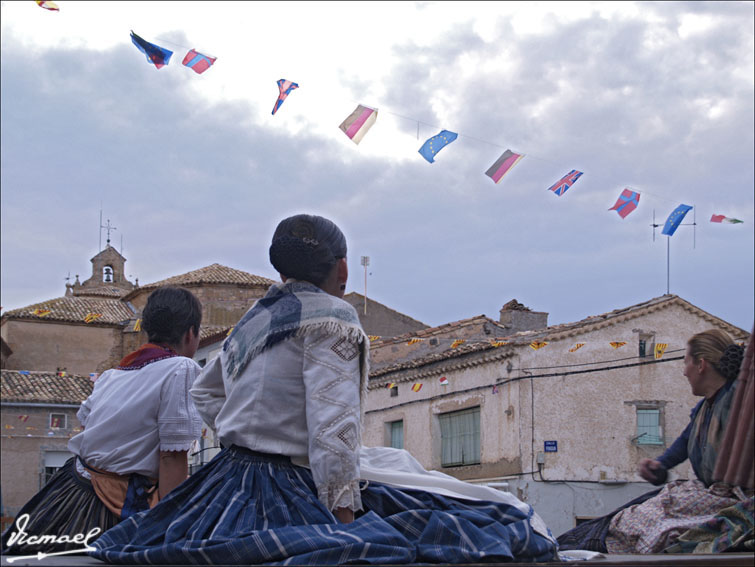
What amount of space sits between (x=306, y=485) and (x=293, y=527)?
1.01 feet

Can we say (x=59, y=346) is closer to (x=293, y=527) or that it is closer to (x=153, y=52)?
(x=153, y=52)

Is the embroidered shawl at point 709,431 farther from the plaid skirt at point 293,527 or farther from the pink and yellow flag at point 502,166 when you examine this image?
the pink and yellow flag at point 502,166

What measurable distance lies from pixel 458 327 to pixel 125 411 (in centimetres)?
2351

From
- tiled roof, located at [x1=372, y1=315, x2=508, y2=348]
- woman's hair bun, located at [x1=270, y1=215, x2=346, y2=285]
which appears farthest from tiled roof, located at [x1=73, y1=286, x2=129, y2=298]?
woman's hair bun, located at [x1=270, y1=215, x2=346, y2=285]

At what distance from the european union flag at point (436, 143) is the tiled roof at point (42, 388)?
26.3 m

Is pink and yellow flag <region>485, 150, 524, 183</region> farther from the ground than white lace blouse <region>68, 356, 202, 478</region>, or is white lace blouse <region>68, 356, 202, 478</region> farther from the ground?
pink and yellow flag <region>485, 150, 524, 183</region>

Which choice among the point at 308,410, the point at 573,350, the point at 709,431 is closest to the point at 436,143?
the point at 709,431

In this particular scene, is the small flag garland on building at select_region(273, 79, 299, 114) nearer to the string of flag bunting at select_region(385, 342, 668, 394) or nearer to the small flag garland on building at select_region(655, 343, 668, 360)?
the string of flag bunting at select_region(385, 342, 668, 394)

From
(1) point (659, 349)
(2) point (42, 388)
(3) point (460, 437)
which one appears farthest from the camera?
(2) point (42, 388)

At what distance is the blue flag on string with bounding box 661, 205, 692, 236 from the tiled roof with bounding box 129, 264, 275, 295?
29.3m

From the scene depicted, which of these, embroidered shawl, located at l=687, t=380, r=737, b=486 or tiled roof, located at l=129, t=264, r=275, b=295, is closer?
embroidered shawl, located at l=687, t=380, r=737, b=486

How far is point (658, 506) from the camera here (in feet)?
13.3

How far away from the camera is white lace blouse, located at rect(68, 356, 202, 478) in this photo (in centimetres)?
371

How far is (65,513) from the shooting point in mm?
3711
